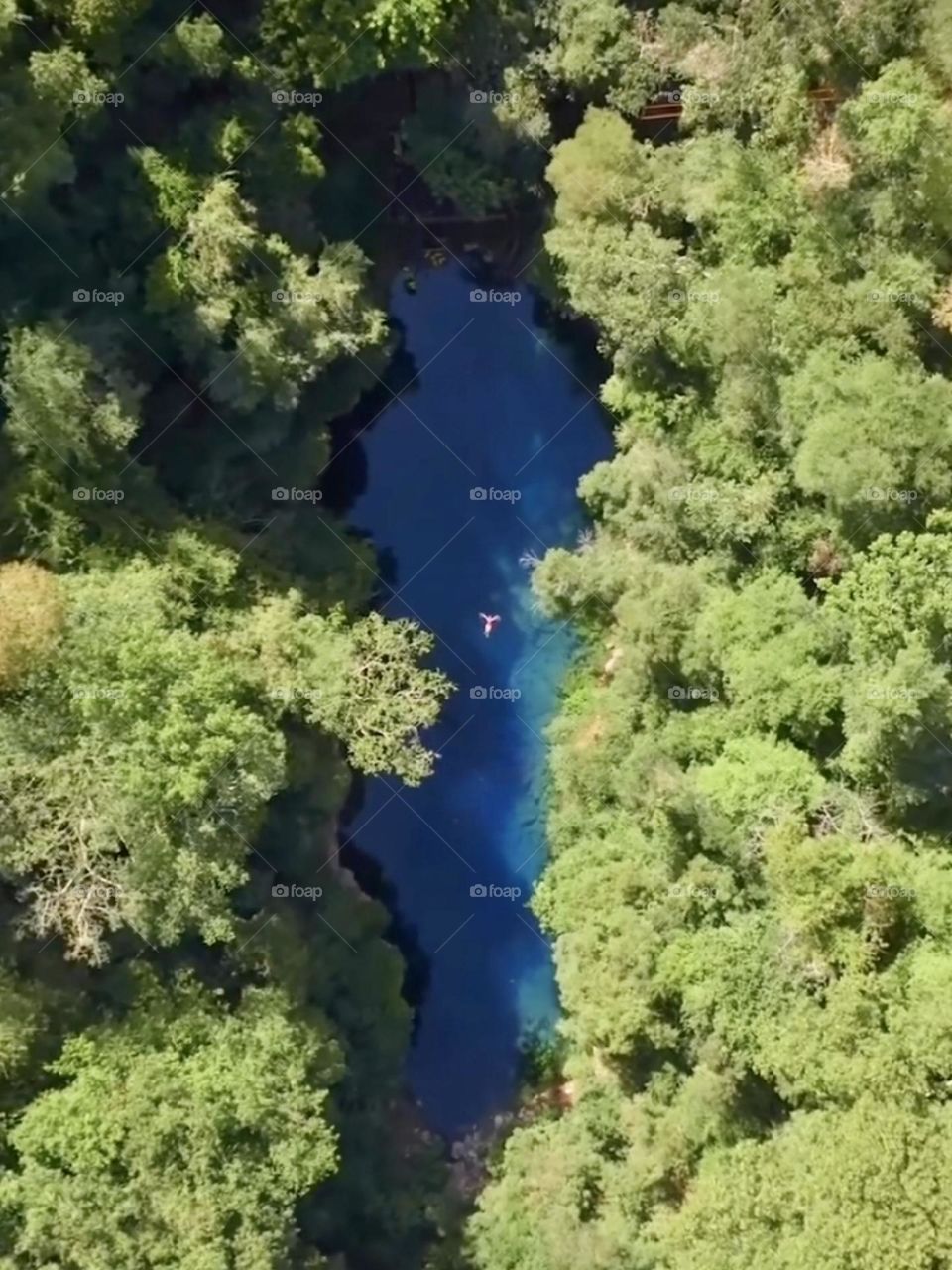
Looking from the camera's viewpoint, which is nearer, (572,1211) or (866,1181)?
(866,1181)

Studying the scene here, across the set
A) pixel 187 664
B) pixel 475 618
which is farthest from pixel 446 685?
pixel 187 664

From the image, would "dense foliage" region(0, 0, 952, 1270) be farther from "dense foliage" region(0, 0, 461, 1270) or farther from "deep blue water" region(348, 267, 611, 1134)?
"deep blue water" region(348, 267, 611, 1134)

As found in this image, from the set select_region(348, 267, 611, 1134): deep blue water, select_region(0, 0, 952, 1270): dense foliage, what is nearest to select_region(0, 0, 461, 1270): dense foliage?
select_region(0, 0, 952, 1270): dense foliage

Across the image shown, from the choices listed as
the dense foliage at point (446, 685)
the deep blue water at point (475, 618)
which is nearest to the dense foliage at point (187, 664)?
the dense foliage at point (446, 685)

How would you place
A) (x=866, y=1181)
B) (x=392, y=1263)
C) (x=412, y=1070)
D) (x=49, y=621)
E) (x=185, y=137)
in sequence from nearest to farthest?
(x=866, y=1181) < (x=49, y=621) < (x=185, y=137) < (x=392, y=1263) < (x=412, y=1070)

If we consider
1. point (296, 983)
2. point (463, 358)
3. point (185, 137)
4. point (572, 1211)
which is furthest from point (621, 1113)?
point (185, 137)

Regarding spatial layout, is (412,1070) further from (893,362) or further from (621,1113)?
(893,362)

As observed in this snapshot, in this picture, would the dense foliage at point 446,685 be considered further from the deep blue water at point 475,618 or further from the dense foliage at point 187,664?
the deep blue water at point 475,618

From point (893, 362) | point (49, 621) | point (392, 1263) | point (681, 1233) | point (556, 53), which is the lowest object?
point (392, 1263)

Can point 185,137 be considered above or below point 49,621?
above

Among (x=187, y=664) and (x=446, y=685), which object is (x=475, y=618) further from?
(x=187, y=664)

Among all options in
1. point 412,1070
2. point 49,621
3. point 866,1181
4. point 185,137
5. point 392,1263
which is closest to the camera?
point 866,1181
